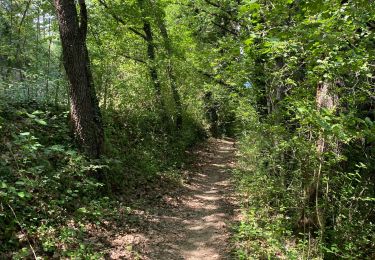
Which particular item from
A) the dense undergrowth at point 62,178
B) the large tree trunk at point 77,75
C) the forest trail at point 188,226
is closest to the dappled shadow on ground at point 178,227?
the forest trail at point 188,226

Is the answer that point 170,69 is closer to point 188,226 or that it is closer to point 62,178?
point 188,226

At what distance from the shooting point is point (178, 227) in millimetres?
7941

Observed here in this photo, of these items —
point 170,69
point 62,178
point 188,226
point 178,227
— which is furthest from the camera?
point 170,69

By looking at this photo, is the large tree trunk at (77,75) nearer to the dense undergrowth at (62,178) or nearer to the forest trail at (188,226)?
the dense undergrowth at (62,178)

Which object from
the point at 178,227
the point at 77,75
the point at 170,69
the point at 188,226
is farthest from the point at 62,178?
the point at 170,69

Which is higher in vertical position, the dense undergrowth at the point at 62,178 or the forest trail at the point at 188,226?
the dense undergrowth at the point at 62,178

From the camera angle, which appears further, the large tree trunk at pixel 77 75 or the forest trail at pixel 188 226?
the large tree trunk at pixel 77 75

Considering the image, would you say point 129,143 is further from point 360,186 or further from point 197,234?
point 360,186

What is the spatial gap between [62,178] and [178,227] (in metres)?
2.93

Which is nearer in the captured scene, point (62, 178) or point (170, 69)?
point (62, 178)

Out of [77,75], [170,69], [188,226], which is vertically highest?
[170,69]

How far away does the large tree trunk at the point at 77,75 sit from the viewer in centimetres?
781

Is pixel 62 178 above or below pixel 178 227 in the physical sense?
above

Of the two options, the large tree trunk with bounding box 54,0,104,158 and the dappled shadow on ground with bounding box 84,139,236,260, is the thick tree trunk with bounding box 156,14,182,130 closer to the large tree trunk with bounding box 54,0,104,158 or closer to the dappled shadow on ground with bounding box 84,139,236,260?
the dappled shadow on ground with bounding box 84,139,236,260
